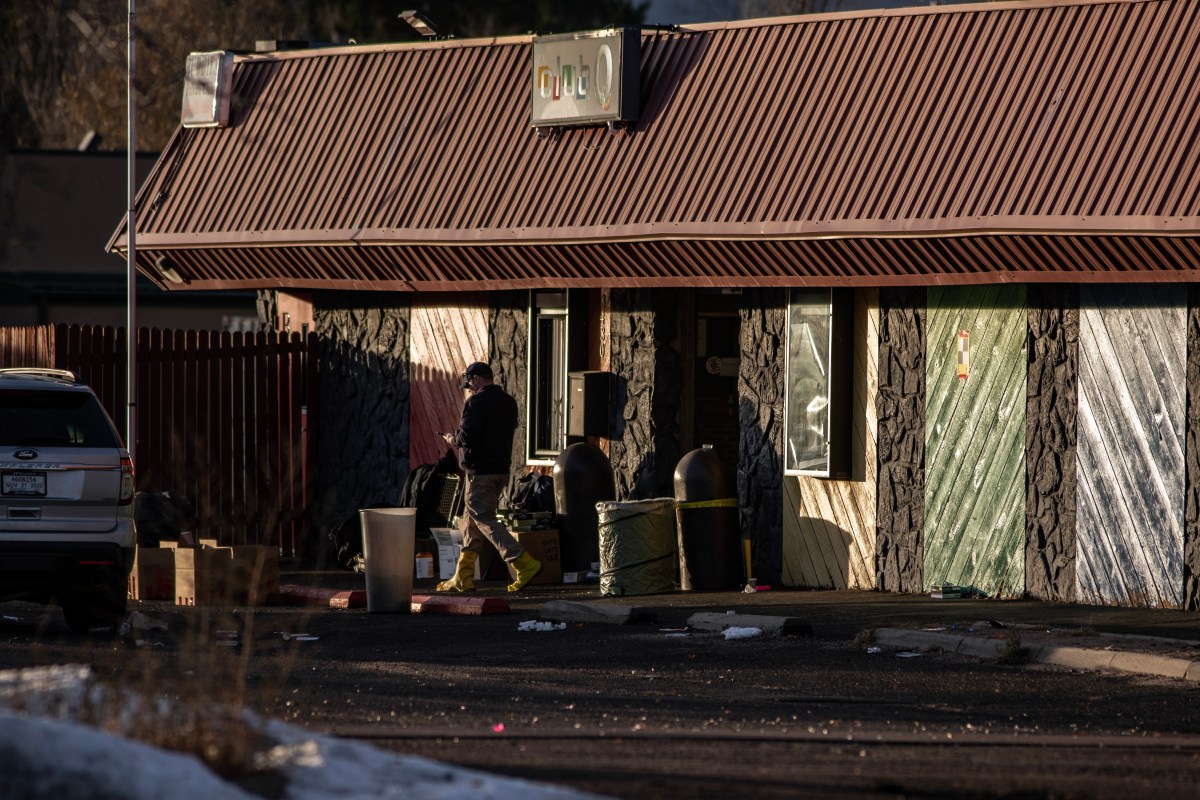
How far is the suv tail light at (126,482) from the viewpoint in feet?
48.7

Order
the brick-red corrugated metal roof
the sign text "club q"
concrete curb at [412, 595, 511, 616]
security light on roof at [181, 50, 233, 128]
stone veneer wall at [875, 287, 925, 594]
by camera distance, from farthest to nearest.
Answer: security light on roof at [181, 50, 233, 128], the sign text "club q", stone veneer wall at [875, 287, 925, 594], concrete curb at [412, 595, 511, 616], the brick-red corrugated metal roof

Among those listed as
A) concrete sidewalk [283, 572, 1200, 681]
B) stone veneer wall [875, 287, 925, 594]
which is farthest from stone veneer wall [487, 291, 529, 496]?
stone veneer wall [875, 287, 925, 594]

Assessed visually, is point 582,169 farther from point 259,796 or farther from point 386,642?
point 259,796

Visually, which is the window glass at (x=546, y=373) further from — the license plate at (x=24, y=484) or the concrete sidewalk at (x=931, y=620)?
the license plate at (x=24, y=484)

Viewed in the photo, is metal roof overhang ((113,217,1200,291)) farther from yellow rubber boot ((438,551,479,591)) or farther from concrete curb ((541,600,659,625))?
concrete curb ((541,600,659,625))

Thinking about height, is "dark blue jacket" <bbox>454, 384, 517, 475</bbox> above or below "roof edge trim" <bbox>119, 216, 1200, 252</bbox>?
below

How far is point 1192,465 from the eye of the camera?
1605 centimetres

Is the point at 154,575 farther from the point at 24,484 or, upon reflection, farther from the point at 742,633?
the point at 742,633

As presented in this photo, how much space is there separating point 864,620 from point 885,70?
509 cm

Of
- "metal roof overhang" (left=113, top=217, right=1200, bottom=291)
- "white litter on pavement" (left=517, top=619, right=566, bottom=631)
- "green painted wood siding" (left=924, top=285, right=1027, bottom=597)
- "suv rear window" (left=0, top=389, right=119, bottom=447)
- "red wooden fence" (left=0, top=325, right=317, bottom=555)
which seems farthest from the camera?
"red wooden fence" (left=0, top=325, right=317, bottom=555)

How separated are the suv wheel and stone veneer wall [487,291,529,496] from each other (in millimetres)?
6689

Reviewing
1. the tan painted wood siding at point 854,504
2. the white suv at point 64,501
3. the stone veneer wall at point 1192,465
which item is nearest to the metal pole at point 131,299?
the white suv at point 64,501

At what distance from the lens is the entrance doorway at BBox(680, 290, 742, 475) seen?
20125mm

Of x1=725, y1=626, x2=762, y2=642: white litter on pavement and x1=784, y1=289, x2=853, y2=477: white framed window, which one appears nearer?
x1=725, y1=626, x2=762, y2=642: white litter on pavement
